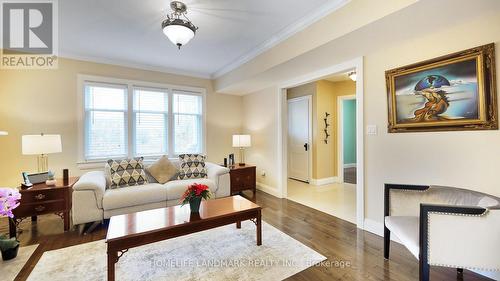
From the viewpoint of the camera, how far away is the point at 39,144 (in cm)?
272

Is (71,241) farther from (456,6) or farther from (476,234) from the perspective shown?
(456,6)

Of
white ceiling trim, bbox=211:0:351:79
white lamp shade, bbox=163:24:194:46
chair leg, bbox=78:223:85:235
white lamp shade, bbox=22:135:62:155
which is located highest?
white ceiling trim, bbox=211:0:351:79

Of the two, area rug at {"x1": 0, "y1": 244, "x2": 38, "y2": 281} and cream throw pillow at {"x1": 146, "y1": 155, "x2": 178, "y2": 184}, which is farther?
cream throw pillow at {"x1": 146, "y1": 155, "x2": 178, "y2": 184}

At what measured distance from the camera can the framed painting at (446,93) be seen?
1.81m

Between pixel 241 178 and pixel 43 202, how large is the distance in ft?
9.42

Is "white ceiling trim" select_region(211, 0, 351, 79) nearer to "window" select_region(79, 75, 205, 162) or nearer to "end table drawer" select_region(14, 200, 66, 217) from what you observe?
"window" select_region(79, 75, 205, 162)

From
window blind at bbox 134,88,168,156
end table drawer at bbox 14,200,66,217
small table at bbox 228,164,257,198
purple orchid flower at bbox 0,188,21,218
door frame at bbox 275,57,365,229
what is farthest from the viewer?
window blind at bbox 134,88,168,156

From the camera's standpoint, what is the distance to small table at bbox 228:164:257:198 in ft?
13.5

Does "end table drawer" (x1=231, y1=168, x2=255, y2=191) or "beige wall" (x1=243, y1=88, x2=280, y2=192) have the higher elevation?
"beige wall" (x1=243, y1=88, x2=280, y2=192)

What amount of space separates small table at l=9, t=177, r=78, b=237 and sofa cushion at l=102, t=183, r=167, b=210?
1.53ft

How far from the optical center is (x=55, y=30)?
2.79m

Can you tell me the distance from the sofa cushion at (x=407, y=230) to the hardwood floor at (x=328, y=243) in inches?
15.6

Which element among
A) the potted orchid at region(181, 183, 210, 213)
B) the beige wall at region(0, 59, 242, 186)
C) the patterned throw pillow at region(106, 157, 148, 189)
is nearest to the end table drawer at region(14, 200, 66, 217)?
the patterned throw pillow at region(106, 157, 148, 189)

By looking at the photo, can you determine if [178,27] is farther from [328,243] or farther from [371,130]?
[328,243]
